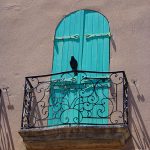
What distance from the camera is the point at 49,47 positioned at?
11625mm

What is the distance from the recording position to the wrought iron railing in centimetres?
1046

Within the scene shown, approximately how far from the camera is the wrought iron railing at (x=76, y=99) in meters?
10.5

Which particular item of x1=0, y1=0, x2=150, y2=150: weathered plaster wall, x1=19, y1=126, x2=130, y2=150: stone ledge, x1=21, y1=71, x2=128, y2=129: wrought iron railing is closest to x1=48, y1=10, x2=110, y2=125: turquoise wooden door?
x1=21, y1=71, x2=128, y2=129: wrought iron railing

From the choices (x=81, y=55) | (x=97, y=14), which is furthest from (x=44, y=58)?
(x=97, y=14)

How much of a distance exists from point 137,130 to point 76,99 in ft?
4.77

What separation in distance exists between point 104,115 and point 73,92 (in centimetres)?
87

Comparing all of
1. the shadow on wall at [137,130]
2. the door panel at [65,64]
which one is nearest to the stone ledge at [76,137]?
the shadow on wall at [137,130]

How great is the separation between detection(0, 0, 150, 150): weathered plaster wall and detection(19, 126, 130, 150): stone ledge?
1.46 feet

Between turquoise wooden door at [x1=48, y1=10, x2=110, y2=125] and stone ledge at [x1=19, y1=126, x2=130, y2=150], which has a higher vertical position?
turquoise wooden door at [x1=48, y1=10, x2=110, y2=125]

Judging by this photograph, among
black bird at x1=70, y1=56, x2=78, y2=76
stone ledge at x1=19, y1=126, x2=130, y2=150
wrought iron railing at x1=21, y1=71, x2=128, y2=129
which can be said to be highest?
black bird at x1=70, y1=56, x2=78, y2=76

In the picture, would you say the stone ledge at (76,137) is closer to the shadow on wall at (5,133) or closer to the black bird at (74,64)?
the shadow on wall at (5,133)

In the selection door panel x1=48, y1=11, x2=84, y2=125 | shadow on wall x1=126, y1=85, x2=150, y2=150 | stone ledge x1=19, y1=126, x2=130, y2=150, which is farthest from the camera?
door panel x1=48, y1=11, x2=84, y2=125

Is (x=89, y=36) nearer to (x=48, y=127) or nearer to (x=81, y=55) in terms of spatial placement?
(x=81, y=55)

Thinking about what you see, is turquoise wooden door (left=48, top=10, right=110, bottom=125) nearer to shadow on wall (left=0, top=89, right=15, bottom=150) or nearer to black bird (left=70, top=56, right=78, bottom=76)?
black bird (left=70, top=56, right=78, bottom=76)
